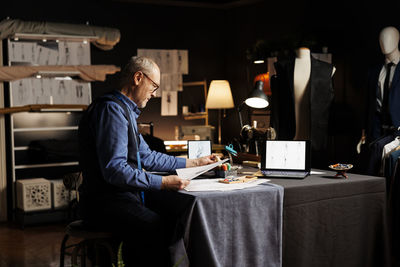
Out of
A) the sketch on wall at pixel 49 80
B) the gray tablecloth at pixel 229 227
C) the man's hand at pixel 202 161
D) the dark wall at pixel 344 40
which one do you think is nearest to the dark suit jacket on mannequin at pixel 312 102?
Result: the dark wall at pixel 344 40

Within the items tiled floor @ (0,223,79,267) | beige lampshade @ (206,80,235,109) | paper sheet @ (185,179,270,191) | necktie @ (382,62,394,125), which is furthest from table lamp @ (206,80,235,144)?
paper sheet @ (185,179,270,191)

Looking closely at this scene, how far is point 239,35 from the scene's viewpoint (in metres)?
7.70

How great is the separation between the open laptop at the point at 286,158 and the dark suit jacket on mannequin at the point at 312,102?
1458 millimetres

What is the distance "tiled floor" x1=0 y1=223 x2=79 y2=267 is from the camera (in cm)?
451

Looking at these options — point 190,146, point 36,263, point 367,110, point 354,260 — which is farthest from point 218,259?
point 367,110

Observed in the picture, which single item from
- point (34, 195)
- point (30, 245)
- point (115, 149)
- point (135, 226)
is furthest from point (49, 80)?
point (135, 226)

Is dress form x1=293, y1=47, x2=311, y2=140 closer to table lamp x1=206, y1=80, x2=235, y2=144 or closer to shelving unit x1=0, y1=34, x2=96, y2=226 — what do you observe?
table lamp x1=206, y1=80, x2=235, y2=144

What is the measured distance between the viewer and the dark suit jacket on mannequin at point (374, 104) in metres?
4.48

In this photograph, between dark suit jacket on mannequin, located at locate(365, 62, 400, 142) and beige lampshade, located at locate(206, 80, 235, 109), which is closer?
dark suit jacket on mannequin, located at locate(365, 62, 400, 142)

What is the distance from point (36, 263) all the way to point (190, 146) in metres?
1.85

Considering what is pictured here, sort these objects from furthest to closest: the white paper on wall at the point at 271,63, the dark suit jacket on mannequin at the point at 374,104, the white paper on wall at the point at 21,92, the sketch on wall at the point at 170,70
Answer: the sketch on wall at the point at 170,70 → the white paper on wall at the point at 21,92 → the white paper on wall at the point at 271,63 → the dark suit jacket on mannequin at the point at 374,104

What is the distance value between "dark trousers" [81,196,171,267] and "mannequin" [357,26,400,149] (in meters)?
2.70

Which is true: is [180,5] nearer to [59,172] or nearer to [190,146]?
[59,172]

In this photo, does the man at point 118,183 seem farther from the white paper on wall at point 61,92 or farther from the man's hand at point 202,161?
the white paper on wall at point 61,92
